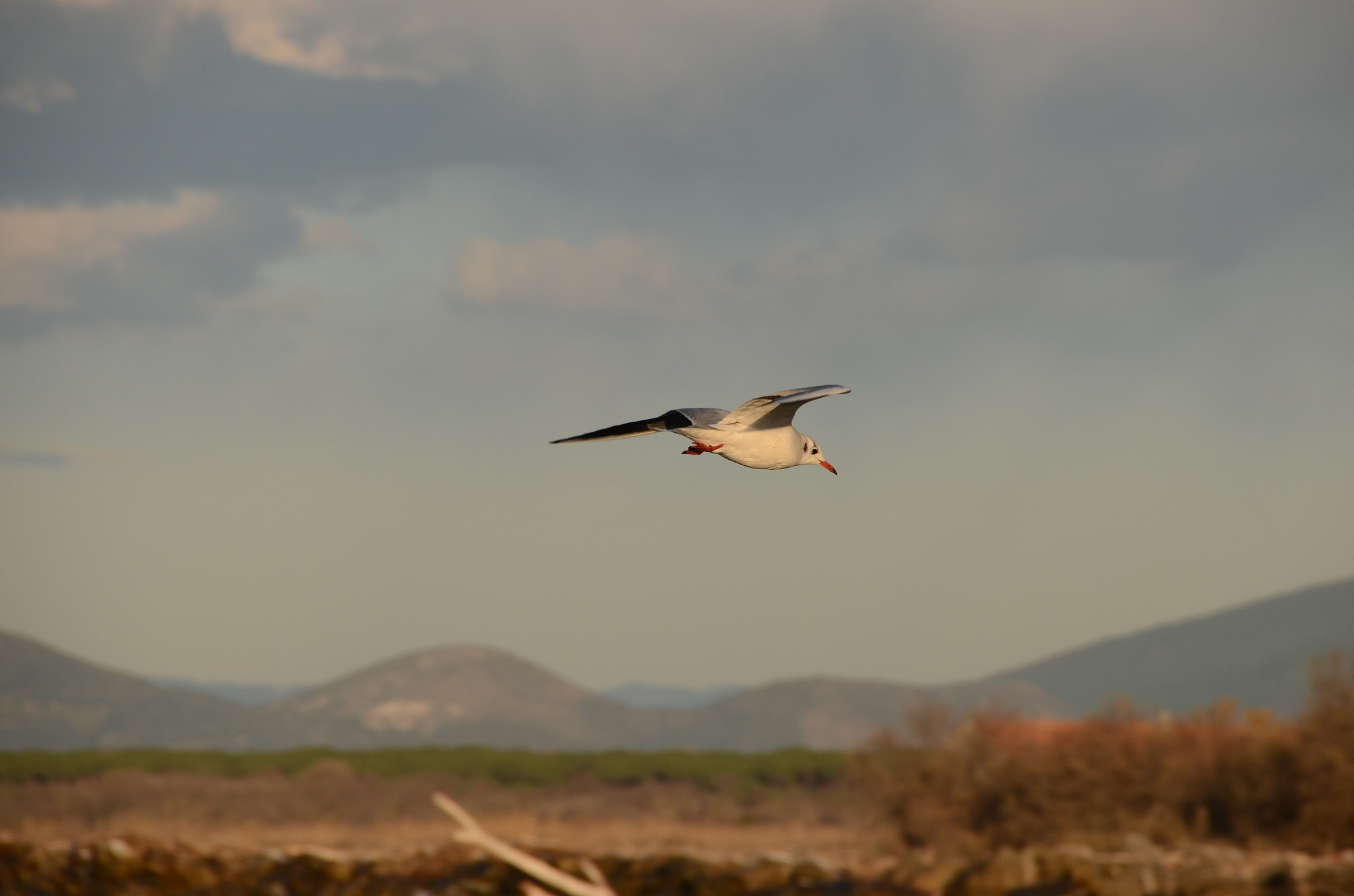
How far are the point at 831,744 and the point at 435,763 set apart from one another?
113379 mm

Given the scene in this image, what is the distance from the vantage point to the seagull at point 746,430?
26.5 ft

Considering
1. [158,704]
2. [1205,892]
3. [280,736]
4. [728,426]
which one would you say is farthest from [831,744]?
[728,426]

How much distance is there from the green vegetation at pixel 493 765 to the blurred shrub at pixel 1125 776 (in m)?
20.6

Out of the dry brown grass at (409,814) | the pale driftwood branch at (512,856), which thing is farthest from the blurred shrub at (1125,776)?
the pale driftwood branch at (512,856)

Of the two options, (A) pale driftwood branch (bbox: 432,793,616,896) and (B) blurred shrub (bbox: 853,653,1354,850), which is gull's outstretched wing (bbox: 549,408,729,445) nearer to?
(A) pale driftwood branch (bbox: 432,793,616,896)

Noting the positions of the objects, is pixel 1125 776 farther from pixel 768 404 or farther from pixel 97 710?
pixel 97 710

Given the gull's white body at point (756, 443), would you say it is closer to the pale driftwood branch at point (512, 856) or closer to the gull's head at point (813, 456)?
the gull's head at point (813, 456)

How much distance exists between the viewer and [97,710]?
502ft

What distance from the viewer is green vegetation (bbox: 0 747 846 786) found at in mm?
52062

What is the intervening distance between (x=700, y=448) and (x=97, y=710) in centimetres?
16252

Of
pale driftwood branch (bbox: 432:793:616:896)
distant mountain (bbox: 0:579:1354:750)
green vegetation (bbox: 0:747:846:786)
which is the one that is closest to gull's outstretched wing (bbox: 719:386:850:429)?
pale driftwood branch (bbox: 432:793:616:896)

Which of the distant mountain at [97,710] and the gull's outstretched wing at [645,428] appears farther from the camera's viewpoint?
the distant mountain at [97,710]

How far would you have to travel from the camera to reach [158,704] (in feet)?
519

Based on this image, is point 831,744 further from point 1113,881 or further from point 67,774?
point 1113,881
